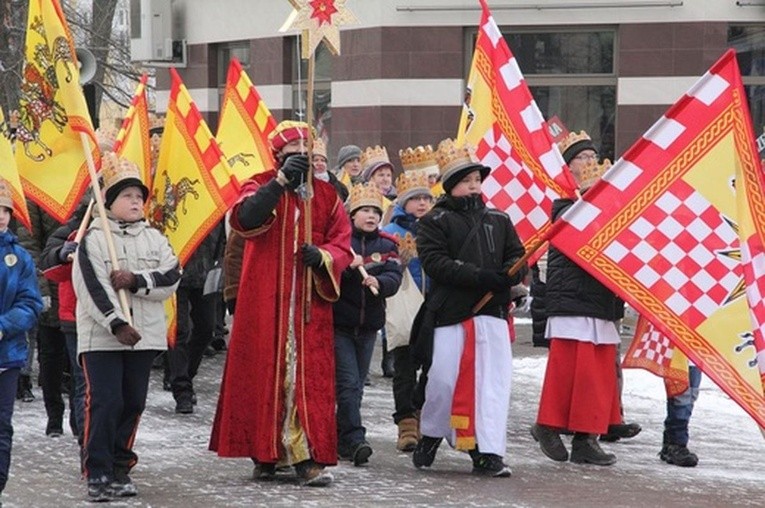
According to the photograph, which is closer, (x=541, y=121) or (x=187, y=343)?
(x=541, y=121)

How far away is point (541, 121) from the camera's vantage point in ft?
38.4

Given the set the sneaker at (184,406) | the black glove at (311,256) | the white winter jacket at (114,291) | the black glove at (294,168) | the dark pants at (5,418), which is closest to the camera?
the dark pants at (5,418)

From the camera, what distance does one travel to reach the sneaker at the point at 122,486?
30.1 ft

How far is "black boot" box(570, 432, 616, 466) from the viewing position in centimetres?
1060

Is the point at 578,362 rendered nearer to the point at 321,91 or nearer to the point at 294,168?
the point at 294,168

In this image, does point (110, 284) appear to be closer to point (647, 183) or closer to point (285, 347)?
point (285, 347)

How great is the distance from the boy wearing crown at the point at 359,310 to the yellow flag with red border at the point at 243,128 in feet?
10.0

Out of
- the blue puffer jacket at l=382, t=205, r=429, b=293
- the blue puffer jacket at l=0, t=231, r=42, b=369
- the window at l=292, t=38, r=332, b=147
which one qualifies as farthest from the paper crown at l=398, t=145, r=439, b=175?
the window at l=292, t=38, r=332, b=147

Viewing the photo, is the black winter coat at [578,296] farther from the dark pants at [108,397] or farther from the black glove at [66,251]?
the black glove at [66,251]

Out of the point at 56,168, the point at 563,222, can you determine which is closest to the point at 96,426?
the point at 56,168

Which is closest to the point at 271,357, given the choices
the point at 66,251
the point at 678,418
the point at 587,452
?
the point at 66,251

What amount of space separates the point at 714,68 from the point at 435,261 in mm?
1936

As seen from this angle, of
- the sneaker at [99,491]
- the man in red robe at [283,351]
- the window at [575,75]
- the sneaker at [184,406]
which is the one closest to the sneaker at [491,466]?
the man in red robe at [283,351]

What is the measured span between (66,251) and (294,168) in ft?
4.42
